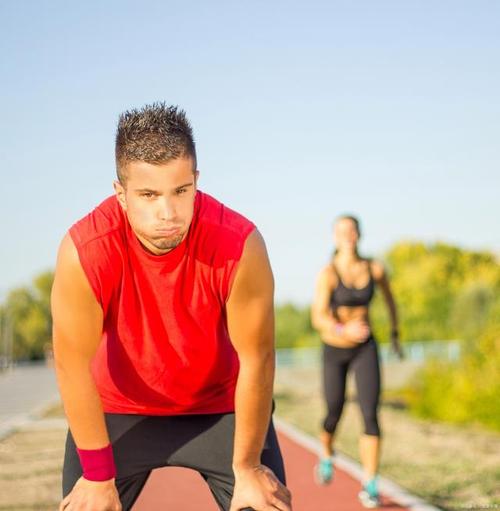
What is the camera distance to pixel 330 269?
812cm

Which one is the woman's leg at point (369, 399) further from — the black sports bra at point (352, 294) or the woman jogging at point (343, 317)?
the black sports bra at point (352, 294)

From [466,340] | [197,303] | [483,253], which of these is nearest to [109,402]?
[197,303]

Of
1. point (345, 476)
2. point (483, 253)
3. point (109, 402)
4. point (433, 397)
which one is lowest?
point (483, 253)

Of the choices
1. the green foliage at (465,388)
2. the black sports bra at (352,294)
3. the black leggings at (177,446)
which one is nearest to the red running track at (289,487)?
the black sports bra at (352,294)

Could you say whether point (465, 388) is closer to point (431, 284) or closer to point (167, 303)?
point (167, 303)

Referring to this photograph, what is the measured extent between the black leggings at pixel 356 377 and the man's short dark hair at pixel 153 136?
4952mm

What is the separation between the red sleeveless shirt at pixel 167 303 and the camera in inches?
124

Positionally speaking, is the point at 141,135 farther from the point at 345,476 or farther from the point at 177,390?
the point at 345,476

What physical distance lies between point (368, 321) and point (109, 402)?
4.81 metres

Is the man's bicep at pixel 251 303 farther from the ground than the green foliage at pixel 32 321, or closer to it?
farther from the ground

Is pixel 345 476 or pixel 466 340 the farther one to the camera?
pixel 466 340

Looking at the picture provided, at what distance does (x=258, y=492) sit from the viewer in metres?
3.19

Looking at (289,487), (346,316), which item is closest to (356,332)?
(346,316)

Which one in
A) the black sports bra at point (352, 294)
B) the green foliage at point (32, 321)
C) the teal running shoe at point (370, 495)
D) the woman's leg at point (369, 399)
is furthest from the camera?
the green foliage at point (32, 321)
